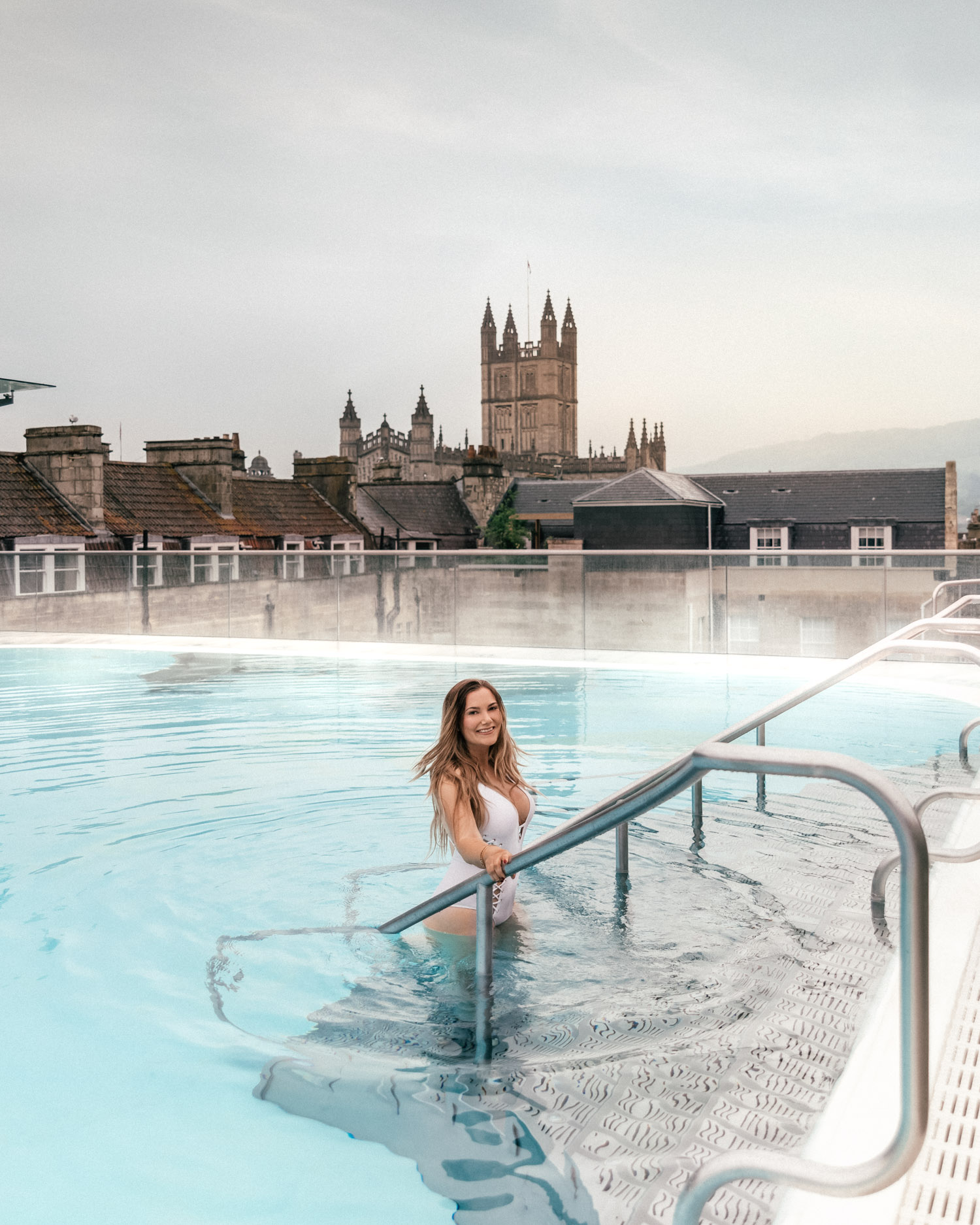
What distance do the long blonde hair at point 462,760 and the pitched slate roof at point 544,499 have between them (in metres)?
71.2

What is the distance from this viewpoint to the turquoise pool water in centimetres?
332

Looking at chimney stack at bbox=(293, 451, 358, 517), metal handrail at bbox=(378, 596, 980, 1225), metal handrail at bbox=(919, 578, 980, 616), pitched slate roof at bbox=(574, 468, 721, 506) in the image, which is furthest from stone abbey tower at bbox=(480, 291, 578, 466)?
metal handrail at bbox=(378, 596, 980, 1225)

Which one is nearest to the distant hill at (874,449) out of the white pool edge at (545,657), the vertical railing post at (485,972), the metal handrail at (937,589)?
the white pool edge at (545,657)

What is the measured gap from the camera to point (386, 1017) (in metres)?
4.13

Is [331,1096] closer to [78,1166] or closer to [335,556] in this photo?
[78,1166]

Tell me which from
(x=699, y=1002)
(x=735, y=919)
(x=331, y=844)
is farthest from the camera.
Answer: (x=331, y=844)

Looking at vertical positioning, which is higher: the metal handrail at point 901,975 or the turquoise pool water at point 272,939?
the metal handrail at point 901,975

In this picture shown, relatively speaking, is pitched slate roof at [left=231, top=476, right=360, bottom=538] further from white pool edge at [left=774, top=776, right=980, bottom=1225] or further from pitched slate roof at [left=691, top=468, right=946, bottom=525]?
white pool edge at [left=774, top=776, right=980, bottom=1225]

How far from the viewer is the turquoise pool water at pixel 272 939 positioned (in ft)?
10.9

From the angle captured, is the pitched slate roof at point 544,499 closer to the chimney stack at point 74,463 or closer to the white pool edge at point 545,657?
the chimney stack at point 74,463

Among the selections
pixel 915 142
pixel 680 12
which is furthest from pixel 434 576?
pixel 915 142

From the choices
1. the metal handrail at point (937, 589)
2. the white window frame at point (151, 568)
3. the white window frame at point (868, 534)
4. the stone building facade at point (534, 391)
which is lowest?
the metal handrail at point (937, 589)

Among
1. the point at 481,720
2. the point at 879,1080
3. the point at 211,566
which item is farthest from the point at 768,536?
the point at 879,1080

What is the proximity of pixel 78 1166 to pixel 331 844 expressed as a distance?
131 inches
